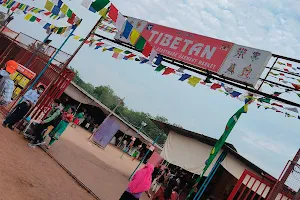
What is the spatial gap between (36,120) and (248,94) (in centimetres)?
701

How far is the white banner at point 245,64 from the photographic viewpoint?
716cm

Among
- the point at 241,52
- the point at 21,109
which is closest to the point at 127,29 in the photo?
the point at 241,52

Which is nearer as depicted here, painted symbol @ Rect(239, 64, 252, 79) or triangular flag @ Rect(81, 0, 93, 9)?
triangular flag @ Rect(81, 0, 93, 9)

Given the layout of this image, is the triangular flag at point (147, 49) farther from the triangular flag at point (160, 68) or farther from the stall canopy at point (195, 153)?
the stall canopy at point (195, 153)

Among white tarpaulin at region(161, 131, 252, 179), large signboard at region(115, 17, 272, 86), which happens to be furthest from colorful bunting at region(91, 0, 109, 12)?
white tarpaulin at region(161, 131, 252, 179)

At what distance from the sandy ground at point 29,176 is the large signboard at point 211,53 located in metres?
3.94

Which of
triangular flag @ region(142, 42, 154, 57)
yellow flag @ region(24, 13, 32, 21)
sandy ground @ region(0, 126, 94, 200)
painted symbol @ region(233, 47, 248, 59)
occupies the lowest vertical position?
sandy ground @ region(0, 126, 94, 200)

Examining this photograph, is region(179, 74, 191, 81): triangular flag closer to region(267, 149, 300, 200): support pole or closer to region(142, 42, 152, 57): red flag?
region(142, 42, 152, 57): red flag

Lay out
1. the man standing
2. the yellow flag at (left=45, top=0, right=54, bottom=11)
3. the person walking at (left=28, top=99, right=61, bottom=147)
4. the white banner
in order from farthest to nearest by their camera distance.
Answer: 1. the man standing
2. the yellow flag at (left=45, top=0, right=54, bottom=11)
3. the person walking at (left=28, top=99, right=61, bottom=147)
4. the white banner

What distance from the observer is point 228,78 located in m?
7.66

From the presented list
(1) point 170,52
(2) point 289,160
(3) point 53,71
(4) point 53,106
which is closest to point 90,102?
(3) point 53,71

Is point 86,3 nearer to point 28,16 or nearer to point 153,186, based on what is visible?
point 28,16

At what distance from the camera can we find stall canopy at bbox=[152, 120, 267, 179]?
971 centimetres

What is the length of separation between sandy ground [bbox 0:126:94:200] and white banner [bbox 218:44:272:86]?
17.4 ft
